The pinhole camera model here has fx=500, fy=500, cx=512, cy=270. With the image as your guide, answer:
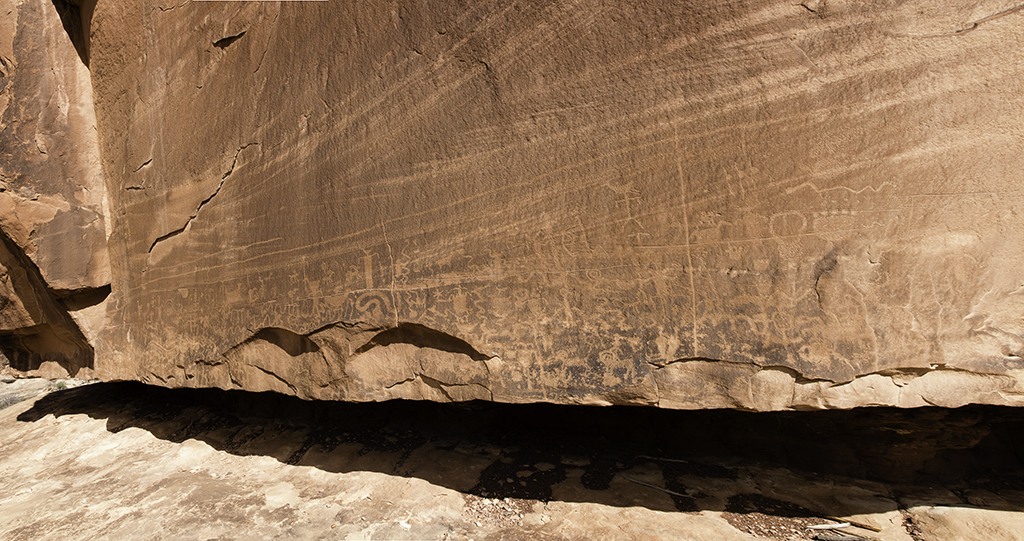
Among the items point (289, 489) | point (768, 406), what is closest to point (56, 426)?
point (289, 489)

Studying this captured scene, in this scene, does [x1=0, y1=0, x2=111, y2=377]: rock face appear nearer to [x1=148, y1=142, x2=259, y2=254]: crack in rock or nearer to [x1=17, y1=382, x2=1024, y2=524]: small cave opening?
[x1=148, y1=142, x2=259, y2=254]: crack in rock

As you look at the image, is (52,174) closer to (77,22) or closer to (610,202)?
(77,22)

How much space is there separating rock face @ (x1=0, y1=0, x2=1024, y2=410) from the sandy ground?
15.0 inches

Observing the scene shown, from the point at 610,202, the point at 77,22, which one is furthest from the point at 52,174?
the point at 610,202

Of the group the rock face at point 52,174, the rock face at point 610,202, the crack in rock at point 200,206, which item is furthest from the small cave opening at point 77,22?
the crack in rock at point 200,206

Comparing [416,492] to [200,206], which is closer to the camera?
[416,492]

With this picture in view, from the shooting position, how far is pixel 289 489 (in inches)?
71.2

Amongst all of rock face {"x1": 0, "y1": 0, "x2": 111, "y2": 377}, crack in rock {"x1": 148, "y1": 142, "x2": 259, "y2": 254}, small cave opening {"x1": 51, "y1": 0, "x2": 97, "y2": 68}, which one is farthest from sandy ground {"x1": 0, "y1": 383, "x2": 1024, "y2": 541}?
small cave opening {"x1": 51, "y1": 0, "x2": 97, "y2": 68}

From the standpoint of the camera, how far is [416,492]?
1.69 m

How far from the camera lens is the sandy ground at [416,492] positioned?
55.8 inches

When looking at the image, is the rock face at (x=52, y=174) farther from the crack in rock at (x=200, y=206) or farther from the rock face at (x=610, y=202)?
the rock face at (x=610, y=202)

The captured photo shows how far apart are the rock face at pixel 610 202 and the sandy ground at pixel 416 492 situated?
1.25ft

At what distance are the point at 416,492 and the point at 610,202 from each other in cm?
117

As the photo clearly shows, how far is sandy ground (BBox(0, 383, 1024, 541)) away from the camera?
1.42m
